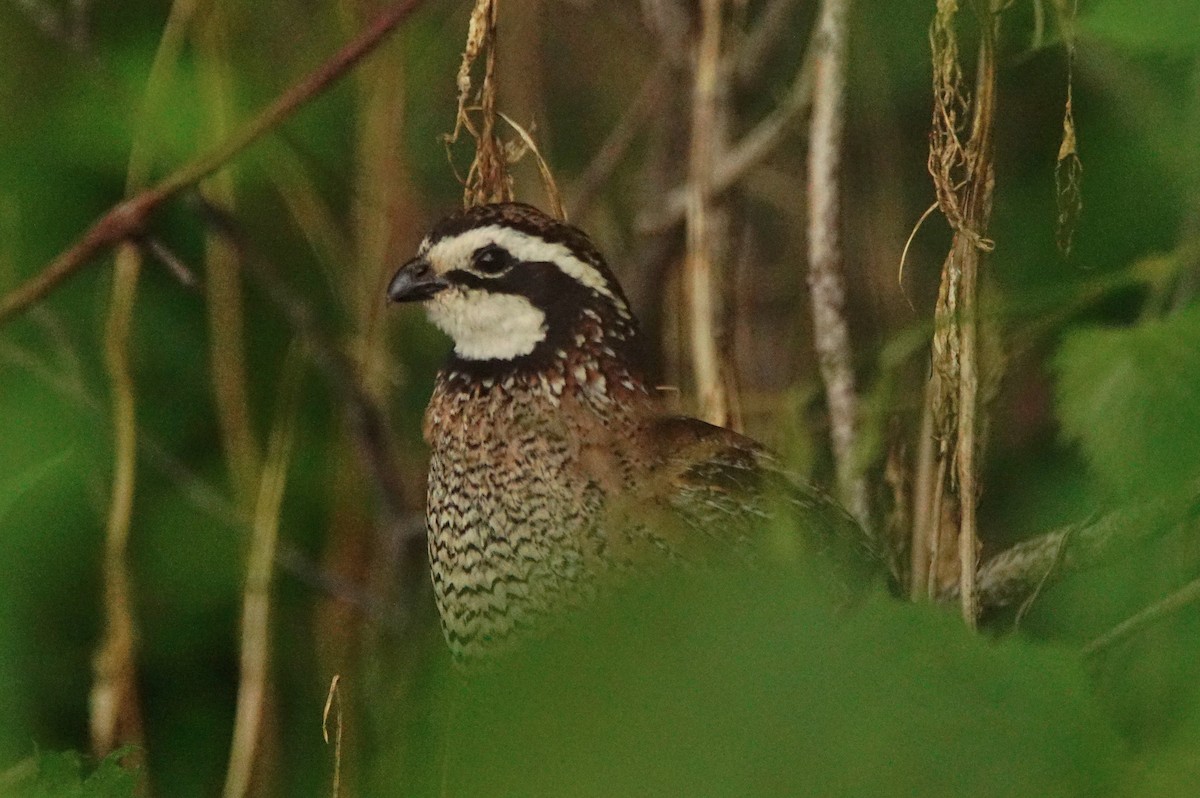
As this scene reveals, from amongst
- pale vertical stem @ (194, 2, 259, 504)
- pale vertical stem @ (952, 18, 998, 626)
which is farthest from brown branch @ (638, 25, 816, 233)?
pale vertical stem @ (952, 18, 998, 626)

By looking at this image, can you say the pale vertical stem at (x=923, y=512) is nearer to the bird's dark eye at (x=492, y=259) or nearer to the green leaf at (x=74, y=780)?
the bird's dark eye at (x=492, y=259)

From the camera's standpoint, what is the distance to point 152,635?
358 cm

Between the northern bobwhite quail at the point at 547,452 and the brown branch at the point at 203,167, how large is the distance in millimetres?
271

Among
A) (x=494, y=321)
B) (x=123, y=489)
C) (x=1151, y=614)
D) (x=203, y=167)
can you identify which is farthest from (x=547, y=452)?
(x=123, y=489)

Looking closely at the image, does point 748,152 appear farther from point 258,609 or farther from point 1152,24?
point 1152,24

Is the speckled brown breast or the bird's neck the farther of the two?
the bird's neck

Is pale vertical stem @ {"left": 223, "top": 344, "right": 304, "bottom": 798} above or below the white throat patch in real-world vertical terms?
below

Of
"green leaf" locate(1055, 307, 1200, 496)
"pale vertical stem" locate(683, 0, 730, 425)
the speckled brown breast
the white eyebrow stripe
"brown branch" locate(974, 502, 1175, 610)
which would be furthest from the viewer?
"pale vertical stem" locate(683, 0, 730, 425)

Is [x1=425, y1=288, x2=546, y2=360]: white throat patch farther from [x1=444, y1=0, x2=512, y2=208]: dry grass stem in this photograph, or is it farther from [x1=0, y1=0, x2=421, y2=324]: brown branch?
[x1=0, y1=0, x2=421, y2=324]: brown branch

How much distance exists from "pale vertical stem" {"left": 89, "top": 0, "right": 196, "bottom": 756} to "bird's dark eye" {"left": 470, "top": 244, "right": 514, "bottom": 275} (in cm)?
93

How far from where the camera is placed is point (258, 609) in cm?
306

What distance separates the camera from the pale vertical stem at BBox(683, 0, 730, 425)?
2.53 meters

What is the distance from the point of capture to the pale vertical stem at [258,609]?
292cm

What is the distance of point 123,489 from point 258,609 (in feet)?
1.13
